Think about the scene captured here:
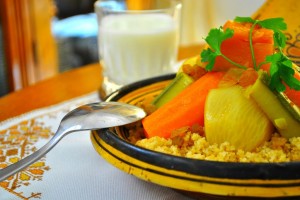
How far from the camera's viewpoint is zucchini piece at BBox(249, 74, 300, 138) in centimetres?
69

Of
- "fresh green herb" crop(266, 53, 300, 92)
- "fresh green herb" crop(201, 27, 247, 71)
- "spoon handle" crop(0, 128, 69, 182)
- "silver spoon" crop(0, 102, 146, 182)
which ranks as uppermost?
"fresh green herb" crop(201, 27, 247, 71)

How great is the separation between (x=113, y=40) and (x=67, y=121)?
553 mm

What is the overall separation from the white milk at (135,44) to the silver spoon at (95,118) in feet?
1.57

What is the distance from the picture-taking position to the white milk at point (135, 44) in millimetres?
1306

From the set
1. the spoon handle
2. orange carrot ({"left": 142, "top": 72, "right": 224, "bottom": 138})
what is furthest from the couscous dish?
the spoon handle

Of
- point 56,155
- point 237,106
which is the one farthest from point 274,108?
point 56,155

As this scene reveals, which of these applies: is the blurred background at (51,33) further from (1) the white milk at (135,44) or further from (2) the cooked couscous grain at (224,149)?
(2) the cooked couscous grain at (224,149)

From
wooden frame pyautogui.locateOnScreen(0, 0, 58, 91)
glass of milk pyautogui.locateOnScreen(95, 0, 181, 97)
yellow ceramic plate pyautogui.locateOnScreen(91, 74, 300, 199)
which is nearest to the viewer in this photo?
yellow ceramic plate pyautogui.locateOnScreen(91, 74, 300, 199)

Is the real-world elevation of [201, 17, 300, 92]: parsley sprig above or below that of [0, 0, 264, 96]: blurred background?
above

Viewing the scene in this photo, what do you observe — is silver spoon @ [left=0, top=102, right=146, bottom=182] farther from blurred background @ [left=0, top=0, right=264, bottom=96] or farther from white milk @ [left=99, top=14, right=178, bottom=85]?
blurred background @ [left=0, top=0, right=264, bottom=96]

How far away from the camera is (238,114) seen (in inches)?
27.5

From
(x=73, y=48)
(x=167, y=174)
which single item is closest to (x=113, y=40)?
(x=167, y=174)

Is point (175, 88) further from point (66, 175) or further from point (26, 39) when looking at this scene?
point (26, 39)

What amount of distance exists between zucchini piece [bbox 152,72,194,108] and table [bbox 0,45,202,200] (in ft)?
0.44
